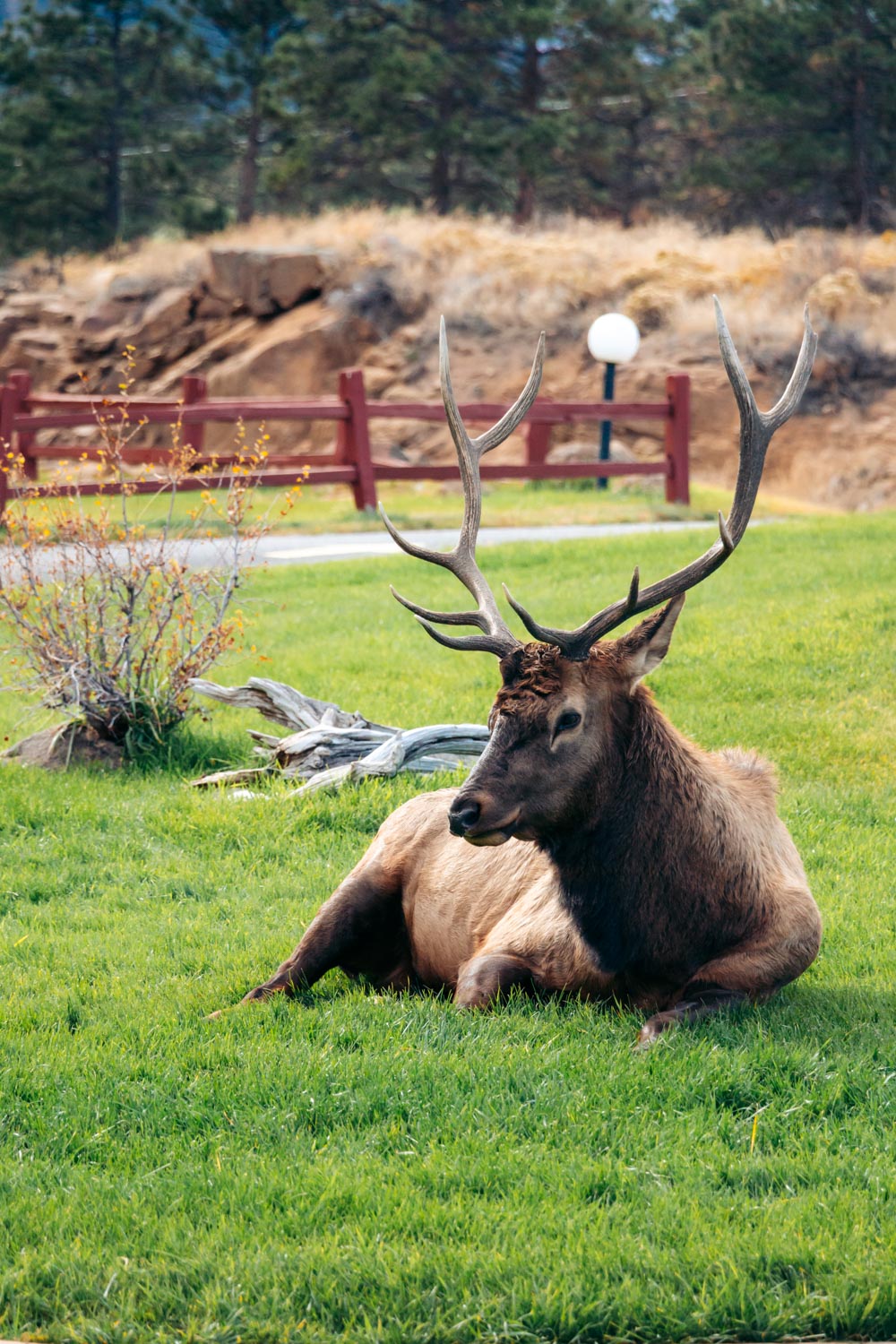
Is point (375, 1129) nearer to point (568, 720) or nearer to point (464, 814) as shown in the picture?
point (464, 814)

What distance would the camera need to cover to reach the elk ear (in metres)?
4.69

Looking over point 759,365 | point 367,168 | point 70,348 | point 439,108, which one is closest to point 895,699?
point 759,365

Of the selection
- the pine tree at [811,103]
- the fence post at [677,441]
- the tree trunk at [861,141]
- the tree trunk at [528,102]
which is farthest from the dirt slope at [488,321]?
the fence post at [677,441]

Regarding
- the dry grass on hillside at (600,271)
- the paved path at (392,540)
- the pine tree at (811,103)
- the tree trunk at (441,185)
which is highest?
the pine tree at (811,103)

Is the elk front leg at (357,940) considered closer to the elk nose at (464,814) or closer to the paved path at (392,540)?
the elk nose at (464,814)

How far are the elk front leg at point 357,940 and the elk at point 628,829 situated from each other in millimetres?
148

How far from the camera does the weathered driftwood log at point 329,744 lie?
7.67 meters

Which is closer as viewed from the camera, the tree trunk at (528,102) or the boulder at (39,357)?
the boulder at (39,357)

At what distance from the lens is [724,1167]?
3.70 metres

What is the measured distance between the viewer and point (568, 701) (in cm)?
462

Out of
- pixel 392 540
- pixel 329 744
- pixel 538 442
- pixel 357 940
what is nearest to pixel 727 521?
pixel 357 940

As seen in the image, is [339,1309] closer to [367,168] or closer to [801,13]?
[801,13]

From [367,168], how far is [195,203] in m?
4.64

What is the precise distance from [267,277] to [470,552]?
2527 cm
